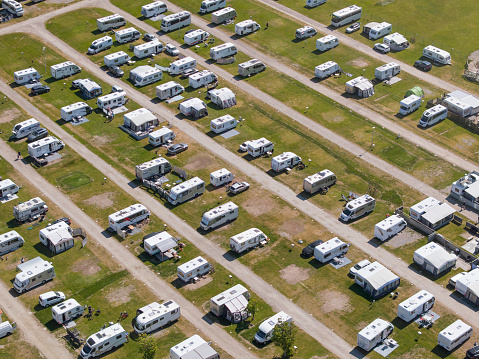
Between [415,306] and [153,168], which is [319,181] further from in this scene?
[415,306]

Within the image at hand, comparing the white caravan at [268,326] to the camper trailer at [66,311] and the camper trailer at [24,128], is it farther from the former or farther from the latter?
the camper trailer at [24,128]

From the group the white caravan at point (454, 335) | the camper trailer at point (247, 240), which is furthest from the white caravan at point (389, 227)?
the white caravan at point (454, 335)

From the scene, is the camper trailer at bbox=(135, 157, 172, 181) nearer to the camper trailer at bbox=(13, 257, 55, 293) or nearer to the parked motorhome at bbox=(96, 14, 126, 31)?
the camper trailer at bbox=(13, 257, 55, 293)

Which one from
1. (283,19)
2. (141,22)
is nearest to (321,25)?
(283,19)

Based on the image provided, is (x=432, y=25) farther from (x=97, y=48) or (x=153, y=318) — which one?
(x=153, y=318)

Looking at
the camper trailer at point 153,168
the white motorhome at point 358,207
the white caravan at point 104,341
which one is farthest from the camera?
the camper trailer at point 153,168
